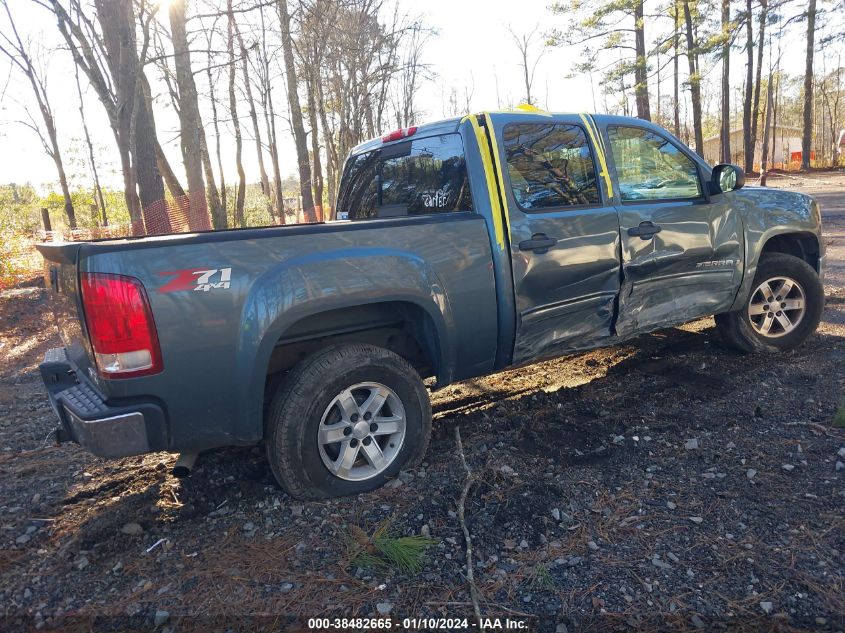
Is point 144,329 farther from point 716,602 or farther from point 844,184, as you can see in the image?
point 844,184

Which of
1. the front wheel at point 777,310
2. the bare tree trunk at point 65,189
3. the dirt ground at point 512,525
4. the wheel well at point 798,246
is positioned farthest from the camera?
the bare tree trunk at point 65,189

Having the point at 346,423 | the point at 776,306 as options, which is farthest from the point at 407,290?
the point at 776,306

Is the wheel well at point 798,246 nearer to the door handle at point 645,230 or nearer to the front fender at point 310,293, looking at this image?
the door handle at point 645,230

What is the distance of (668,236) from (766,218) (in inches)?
45.2

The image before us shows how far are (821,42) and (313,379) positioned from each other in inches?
1411

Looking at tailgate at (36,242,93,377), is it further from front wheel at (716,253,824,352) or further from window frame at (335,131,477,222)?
front wheel at (716,253,824,352)

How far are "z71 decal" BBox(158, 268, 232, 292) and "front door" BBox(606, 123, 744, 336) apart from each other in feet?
8.65

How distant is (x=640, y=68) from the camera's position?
82.5ft

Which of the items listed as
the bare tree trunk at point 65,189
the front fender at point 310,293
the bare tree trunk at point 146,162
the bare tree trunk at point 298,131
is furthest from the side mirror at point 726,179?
the bare tree trunk at point 65,189

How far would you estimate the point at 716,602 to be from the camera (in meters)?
2.20

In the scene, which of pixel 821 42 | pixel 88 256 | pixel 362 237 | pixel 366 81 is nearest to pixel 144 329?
pixel 88 256

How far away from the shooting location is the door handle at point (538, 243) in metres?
3.47

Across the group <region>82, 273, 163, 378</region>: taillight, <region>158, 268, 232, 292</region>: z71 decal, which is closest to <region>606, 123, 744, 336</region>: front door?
<region>158, 268, 232, 292</region>: z71 decal

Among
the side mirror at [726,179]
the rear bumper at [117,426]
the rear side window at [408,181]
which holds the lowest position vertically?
the rear bumper at [117,426]
